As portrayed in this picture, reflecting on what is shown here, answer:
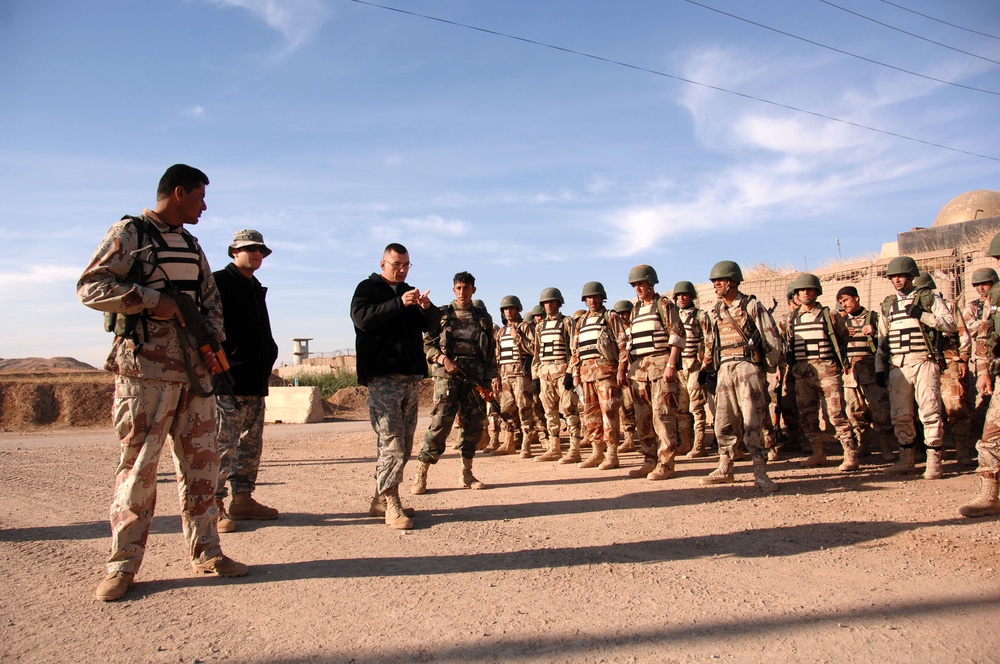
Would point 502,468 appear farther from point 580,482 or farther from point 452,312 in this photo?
point 452,312

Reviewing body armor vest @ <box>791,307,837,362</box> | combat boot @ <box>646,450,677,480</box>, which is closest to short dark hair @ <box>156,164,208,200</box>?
combat boot @ <box>646,450,677,480</box>

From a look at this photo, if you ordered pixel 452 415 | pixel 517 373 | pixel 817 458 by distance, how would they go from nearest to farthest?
pixel 452 415 → pixel 817 458 → pixel 517 373

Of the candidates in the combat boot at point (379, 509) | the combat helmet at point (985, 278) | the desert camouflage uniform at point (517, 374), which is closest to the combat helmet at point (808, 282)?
the combat helmet at point (985, 278)

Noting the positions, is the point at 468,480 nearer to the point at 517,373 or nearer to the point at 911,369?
the point at 517,373

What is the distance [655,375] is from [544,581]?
13.5 feet

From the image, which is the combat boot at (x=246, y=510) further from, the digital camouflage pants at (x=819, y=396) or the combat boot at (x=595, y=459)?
the digital camouflage pants at (x=819, y=396)

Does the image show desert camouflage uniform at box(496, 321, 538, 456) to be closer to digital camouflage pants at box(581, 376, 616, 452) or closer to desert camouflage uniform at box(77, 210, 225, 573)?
digital camouflage pants at box(581, 376, 616, 452)

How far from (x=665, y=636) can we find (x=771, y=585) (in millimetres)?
1018

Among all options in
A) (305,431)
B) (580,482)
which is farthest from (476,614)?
(305,431)

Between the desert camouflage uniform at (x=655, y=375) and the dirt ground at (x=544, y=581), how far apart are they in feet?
2.68

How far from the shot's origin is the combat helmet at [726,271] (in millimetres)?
6875

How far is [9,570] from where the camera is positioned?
13.7ft

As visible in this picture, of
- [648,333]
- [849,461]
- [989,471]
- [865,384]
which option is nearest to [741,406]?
[648,333]

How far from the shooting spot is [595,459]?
8.73m
